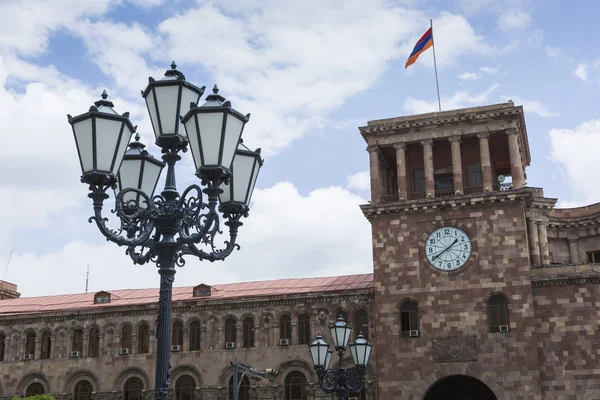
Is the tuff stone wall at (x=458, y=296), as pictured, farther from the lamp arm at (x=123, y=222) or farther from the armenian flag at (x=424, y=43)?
the lamp arm at (x=123, y=222)

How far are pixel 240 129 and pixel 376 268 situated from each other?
106 ft

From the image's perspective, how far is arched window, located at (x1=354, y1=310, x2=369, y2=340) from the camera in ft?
144

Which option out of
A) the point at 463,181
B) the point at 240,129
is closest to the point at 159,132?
the point at 240,129

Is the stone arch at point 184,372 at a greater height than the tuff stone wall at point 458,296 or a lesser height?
lesser

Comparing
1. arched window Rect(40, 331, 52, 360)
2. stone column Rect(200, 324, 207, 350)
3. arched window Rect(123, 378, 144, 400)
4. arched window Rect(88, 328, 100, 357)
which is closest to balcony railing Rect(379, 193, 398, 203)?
stone column Rect(200, 324, 207, 350)

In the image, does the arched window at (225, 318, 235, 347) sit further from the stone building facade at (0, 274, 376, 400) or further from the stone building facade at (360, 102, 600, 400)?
the stone building facade at (360, 102, 600, 400)

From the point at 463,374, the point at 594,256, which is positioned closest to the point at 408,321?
the point at 463,374

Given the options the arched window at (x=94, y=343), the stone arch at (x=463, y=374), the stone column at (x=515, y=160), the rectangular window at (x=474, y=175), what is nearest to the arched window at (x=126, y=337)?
the arched window at (x=94, y=343)

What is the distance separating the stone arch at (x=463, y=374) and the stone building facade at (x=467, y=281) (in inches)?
2.1

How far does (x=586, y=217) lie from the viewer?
52.9 metres

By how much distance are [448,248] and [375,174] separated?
19.6 feet

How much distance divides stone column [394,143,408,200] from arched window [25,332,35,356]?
78.6 ft

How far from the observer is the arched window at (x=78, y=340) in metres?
47.7

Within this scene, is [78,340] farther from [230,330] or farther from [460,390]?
[460,390]
